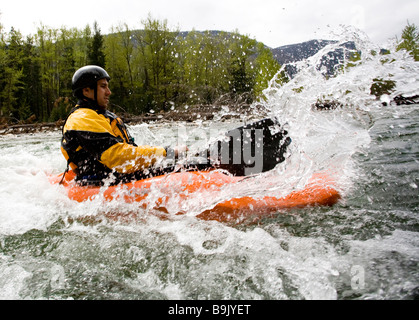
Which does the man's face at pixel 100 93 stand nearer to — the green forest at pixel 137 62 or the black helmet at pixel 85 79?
the black helmet at pixel 85 79

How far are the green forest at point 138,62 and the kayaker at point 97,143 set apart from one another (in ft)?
86.9

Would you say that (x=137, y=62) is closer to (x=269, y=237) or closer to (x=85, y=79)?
(x=85, y=79)

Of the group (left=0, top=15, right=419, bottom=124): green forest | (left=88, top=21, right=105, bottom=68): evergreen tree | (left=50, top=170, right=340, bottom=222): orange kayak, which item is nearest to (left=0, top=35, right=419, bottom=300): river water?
(left=50, top=170, right=340, bottom=222): orange kayak

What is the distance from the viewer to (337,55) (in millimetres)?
3785

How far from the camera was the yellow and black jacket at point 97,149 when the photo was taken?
10.2 ft

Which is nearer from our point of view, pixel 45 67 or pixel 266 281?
pixel 266 281

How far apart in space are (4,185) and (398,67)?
5.68 metres

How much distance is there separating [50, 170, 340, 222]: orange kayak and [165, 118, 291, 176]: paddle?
413 mm

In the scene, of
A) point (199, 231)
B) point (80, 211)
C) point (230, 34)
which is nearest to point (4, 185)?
point (80, 211)

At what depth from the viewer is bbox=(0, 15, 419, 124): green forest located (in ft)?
104

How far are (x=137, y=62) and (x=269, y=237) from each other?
36.7 meters

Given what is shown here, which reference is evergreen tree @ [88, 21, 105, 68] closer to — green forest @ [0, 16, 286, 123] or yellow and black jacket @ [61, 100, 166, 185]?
green forest @ [0, 16, 286, 123]

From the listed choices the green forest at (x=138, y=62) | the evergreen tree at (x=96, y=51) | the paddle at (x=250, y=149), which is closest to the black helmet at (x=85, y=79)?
the paddle at (x=250, y=149)

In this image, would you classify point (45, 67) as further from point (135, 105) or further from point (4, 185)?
point (4, 185)
